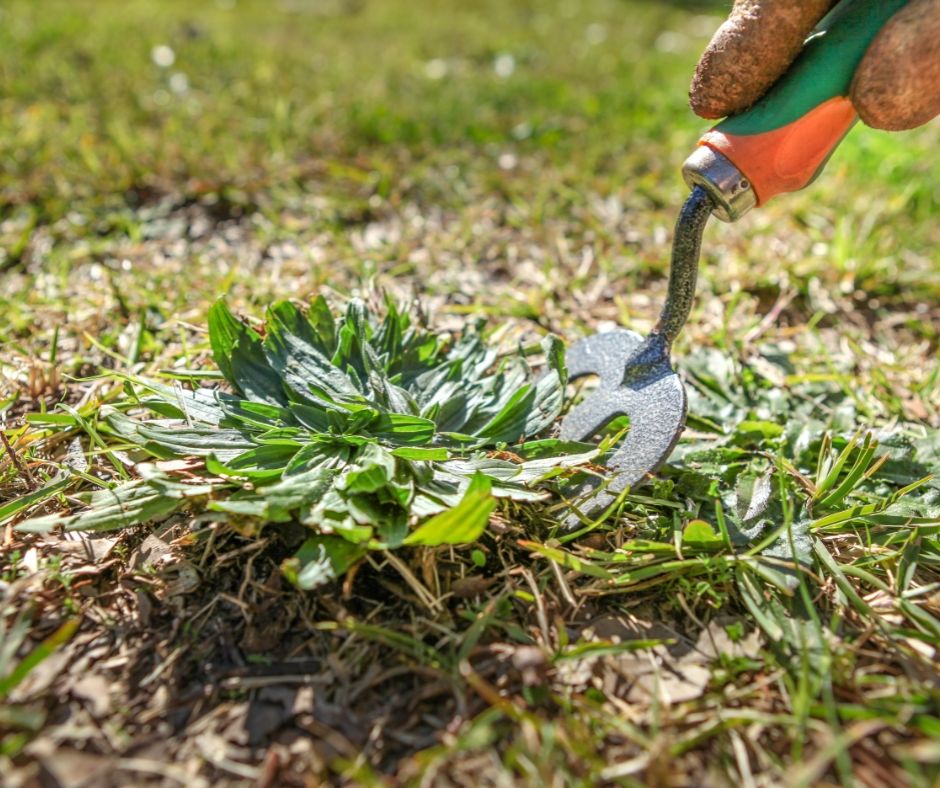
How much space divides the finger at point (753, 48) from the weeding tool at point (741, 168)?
3 centimetres

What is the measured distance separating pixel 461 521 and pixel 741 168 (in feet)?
2.66

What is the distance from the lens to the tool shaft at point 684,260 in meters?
1.53

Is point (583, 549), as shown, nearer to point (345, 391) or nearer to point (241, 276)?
point (345, 391)

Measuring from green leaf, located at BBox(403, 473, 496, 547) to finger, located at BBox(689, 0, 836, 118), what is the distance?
2.76 ft

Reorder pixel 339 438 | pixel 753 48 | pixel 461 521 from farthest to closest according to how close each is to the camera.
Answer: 1. pixel 339 438
2. pixel 753 48
3. pixel 461 521

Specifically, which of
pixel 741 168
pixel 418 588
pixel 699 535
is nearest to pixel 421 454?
pixel 418 588

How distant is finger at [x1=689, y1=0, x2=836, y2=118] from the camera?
54.6 inches

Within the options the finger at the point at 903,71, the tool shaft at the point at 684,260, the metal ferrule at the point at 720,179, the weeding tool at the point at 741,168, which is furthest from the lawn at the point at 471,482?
the finger at the point at 903,71

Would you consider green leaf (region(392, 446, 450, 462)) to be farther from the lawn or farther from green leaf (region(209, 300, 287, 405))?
green leaf (region(209, 300, 287, 405))

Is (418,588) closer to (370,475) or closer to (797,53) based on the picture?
(370,475)

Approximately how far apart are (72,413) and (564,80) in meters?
3.21

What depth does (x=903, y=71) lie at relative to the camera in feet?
4.27

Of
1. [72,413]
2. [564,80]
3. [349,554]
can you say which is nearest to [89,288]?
[72,413]

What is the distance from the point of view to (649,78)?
4.11 m
